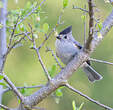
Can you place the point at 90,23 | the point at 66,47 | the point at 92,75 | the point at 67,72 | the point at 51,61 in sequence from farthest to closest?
1. the point at 51,61
2. the point at 92,75
3. the point at 66,47
4. the point at 67,72
5. the point at 90,23

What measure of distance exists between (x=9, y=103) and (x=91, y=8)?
4.14 m

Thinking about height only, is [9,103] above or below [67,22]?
below

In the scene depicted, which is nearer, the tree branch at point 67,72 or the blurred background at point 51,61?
the tree branch at point 67,72

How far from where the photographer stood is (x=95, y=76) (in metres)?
2.83

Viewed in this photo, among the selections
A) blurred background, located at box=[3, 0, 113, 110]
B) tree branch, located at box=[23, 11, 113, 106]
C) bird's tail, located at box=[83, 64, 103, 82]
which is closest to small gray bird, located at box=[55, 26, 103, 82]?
bird's tail, located at box=[83, 64, 103, 82]

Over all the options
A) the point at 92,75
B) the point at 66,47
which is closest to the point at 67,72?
the point at 66,47

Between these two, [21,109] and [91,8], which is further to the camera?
[21,109]

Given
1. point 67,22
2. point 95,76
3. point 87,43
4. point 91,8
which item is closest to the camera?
point 91,8

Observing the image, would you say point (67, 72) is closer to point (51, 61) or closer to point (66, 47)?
point (66, 47)

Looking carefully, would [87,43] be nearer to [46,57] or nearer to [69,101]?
[46,57]

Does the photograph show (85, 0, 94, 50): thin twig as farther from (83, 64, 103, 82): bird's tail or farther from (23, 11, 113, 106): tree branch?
(83, 64, 103, 82): bird's tail

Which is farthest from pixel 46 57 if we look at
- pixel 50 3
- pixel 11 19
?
pixel 11 19

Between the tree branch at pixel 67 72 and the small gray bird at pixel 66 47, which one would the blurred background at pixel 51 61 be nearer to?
the small gray bird at pixel 66 47

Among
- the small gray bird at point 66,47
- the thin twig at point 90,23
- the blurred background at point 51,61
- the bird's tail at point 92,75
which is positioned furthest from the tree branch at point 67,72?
the blurred background at point 51,61
